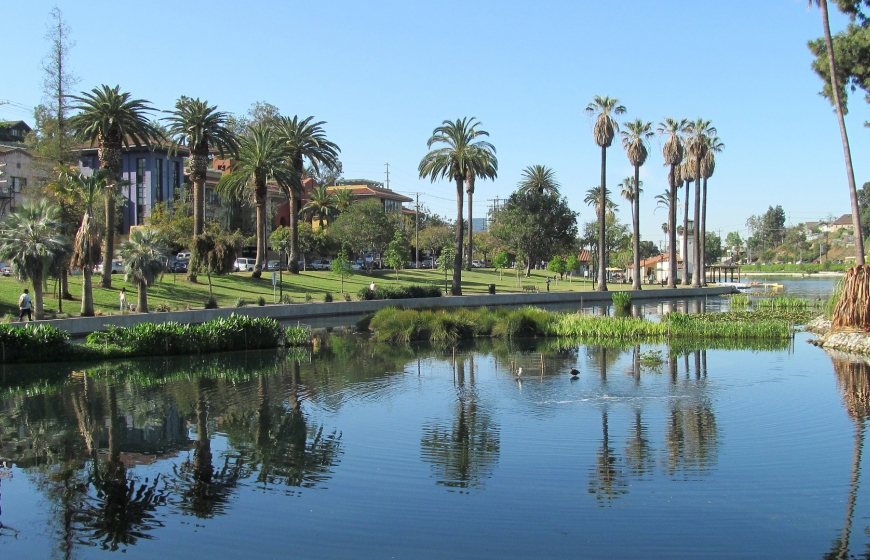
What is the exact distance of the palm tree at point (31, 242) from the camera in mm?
40781

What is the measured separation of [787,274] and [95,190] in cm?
16382

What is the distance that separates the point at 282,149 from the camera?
7606 centimetres

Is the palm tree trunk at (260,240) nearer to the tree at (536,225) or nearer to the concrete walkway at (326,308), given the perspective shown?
the concrete walkway at (326,308)

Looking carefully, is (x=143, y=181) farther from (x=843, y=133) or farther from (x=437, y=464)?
(x=437, y=464)

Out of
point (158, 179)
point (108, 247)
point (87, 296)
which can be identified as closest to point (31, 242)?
point (87, 296)

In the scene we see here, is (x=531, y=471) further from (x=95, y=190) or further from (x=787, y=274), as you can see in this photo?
(x=787, y=274)

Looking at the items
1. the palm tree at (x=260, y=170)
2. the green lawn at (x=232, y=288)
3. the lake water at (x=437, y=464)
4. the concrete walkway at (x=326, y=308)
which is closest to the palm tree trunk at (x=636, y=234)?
the concrete walkway at (x=326, y=308)

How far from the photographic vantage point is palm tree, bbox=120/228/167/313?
153 feet

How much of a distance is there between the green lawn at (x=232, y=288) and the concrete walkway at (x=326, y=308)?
3.87 metres

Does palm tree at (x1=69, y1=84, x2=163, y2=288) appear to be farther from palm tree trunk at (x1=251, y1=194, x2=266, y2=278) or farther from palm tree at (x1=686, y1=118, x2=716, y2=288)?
palm tree at (x1=686, y1=118, x2=716, y2=288)

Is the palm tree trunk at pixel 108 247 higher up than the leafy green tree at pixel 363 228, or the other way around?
the leafy green tree at pixel 363 228

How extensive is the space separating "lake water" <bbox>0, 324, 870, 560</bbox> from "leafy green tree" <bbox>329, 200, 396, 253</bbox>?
7186cm

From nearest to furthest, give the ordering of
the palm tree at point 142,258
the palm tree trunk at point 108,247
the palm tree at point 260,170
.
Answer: the palm tree at point 142,258 → the palm tree trunk at point 108,247 → the palm tree at point 260,170

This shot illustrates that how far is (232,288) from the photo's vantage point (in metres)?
67.4
